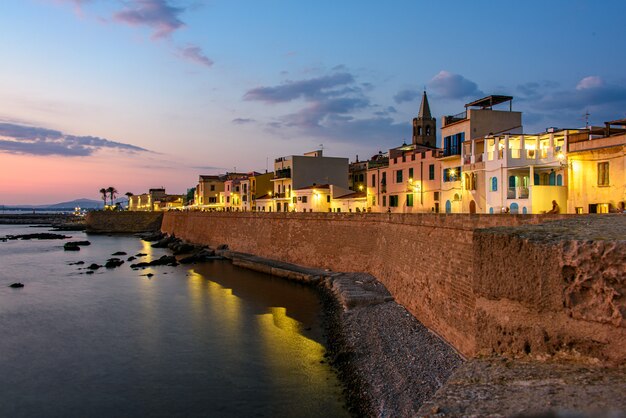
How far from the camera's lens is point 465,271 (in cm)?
1483

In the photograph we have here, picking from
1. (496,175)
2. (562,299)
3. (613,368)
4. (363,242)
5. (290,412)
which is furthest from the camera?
(363,242)

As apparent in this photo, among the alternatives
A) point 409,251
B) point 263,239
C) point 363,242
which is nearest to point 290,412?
point 409,251

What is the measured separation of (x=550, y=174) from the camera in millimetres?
24375

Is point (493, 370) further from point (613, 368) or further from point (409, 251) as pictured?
point (409, 251)

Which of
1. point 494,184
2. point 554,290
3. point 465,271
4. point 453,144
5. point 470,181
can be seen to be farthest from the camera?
point 453,144

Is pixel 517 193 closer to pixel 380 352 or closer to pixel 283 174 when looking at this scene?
pixel 380 352

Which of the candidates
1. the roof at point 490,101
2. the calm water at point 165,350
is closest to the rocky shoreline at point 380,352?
the calm water at point 165,350

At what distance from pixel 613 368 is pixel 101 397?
1269 cm

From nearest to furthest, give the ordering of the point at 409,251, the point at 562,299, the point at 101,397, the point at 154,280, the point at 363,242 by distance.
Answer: the point at 562,299 < the point at 101,397 < the point at 409,251 < the point at 363,242 < the point at 154,280

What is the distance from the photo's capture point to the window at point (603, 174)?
21406 mm

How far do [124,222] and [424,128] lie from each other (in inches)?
2166

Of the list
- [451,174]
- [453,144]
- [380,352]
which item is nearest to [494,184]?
[451,174]

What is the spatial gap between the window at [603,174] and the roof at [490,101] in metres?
10.3

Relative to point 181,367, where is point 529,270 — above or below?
above
